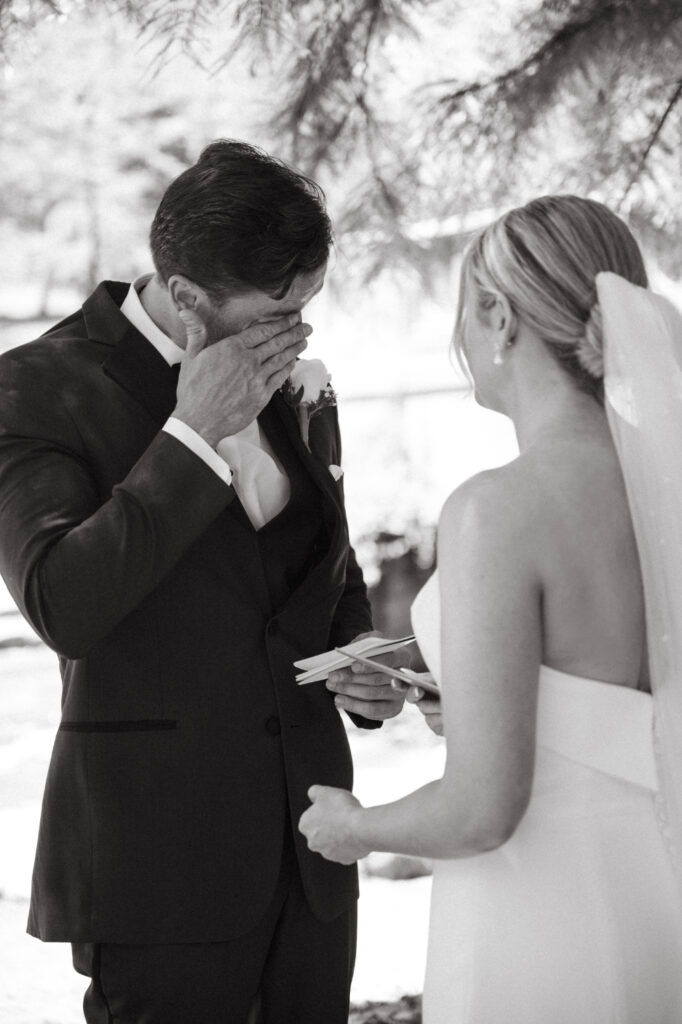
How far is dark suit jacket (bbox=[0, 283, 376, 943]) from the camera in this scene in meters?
1.81

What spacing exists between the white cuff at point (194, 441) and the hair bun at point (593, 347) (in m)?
0.62

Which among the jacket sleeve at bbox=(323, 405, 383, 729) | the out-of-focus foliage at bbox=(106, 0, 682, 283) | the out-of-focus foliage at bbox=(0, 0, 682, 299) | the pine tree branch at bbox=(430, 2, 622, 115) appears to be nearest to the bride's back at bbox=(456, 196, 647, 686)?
the jacket sleeve at bbox=(323, 405, 383, 729)

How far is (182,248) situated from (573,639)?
1000 millimetres

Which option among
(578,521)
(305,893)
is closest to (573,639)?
(578,521)

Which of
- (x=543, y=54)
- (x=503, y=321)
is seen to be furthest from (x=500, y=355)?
(x=543, y=54)

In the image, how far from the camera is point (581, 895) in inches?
64.6

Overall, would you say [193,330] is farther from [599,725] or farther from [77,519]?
[599,725]

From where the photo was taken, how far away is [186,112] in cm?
571

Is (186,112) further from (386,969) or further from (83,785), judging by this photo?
(83,785)

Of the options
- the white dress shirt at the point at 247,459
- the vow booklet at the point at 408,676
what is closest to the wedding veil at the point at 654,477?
the vow booklet at the point at 408,676

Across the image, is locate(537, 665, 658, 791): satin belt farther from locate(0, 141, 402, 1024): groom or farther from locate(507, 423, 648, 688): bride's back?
locate(0, 141, 402, 1024): groom

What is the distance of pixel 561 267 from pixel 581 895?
0.91 m

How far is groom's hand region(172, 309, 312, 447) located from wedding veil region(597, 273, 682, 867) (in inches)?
24.7

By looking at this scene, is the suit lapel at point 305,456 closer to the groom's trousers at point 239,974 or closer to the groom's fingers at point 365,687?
the groom's fingers at point 365,687
